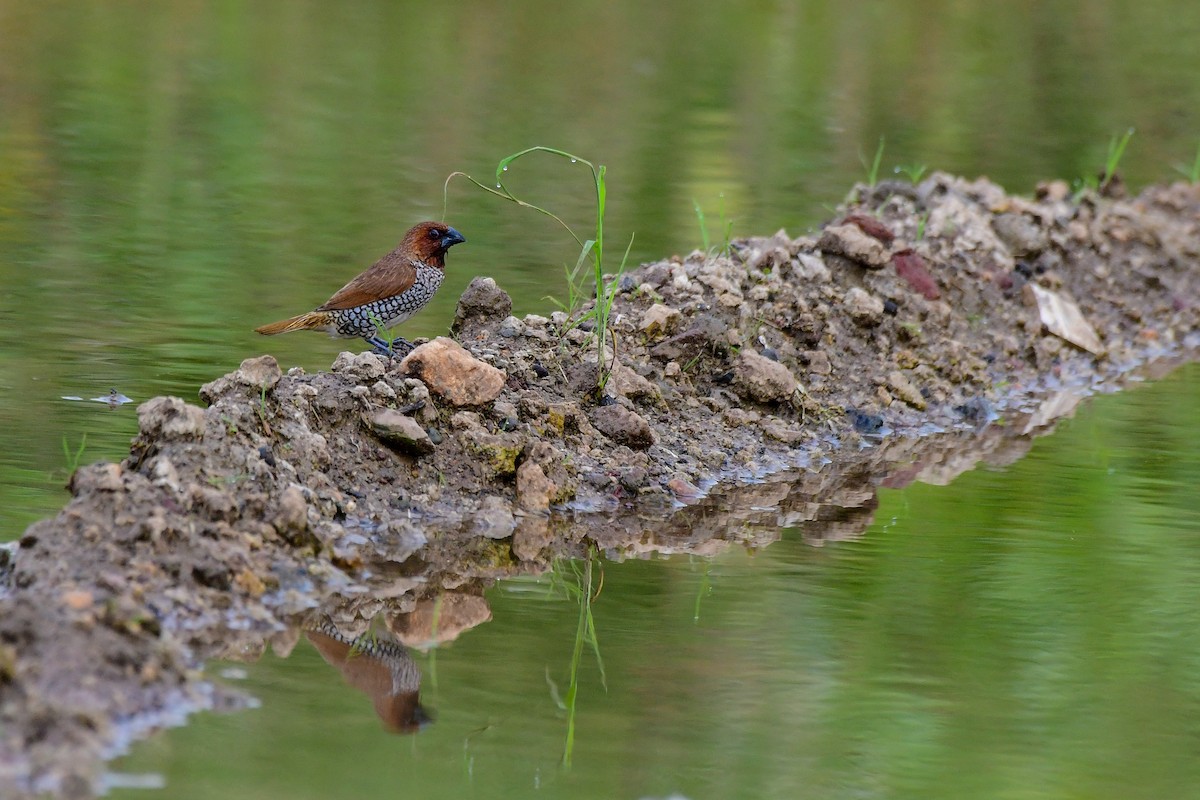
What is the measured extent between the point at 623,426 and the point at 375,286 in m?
1.16

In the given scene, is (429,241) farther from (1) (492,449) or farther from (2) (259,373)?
(2) (259,373)

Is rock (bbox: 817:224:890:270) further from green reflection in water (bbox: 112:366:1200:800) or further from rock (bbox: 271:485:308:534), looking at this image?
rock (bbox: 271:485:308:534)

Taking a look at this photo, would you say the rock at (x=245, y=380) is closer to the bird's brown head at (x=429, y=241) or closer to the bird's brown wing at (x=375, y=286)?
the bird's brown wing at (x=375, y=286)

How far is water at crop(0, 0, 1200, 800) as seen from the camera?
3982 millimetres

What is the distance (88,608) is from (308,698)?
1.86 feet

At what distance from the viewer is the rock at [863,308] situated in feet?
25.1

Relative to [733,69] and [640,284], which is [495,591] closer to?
[640,284]

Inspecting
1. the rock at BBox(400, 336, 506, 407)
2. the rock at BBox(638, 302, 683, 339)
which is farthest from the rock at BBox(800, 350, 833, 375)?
the rock at BBox(400, 336, 506, 407)

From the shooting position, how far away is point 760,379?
675 centimetres

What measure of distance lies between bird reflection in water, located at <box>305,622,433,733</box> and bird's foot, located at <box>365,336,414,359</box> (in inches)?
71.4

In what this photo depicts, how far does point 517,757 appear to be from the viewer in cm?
383

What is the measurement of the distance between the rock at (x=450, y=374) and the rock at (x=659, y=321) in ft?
3.82

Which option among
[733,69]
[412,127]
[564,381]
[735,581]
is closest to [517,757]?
[735,581]

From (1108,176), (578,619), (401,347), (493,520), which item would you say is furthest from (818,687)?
(1108,176)
